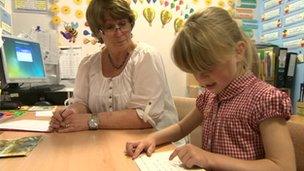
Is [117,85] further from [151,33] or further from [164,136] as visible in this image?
[151,33]

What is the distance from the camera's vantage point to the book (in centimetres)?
91

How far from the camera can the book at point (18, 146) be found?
907 millimetres

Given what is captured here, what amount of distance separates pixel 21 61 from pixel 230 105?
1.82 m

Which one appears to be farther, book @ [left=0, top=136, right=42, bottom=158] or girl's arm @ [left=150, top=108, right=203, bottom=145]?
girl's arm @ [left=150, top=108, right=203, bottom=145]

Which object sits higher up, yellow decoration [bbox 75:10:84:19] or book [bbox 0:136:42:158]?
yellow decoration [bbox 75:10:84:19]

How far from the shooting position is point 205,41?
0.84 meters

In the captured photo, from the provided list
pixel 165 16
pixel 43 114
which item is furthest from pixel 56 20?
pixel 43 114

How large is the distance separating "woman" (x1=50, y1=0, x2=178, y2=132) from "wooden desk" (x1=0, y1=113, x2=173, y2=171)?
73 mm

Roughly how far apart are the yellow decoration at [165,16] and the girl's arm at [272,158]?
2188mm

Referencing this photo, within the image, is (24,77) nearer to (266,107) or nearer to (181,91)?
(181,91)

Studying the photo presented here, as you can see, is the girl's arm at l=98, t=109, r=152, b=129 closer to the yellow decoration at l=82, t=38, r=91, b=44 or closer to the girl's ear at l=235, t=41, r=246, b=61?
the girl's ear at l=235, t=41, r=246, b=61

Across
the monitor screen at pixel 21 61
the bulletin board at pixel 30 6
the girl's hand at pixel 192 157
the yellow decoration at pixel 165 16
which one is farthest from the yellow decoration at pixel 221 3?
the girl's hand at pixel 192 157

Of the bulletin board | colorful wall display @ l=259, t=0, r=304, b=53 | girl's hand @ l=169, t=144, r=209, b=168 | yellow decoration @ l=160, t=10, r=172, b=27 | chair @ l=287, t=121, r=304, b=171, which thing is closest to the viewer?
girl's hand @ l=169, t=144, r=209, b=168

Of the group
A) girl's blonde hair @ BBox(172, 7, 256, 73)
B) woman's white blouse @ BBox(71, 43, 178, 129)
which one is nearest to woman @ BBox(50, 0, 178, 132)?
woman's white blouse @ BBox(71, 43, 178, 129)
